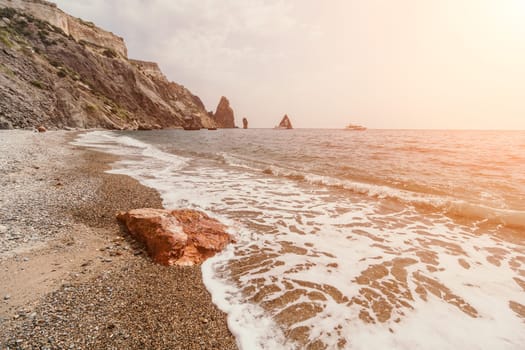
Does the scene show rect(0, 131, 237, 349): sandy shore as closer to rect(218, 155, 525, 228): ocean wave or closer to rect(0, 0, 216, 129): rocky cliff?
rect(218, 155, 525, 228): ocean wave

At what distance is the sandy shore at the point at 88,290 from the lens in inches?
125

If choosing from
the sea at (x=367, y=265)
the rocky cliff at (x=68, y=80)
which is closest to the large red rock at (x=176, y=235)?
the sea at (x=367, y=265)

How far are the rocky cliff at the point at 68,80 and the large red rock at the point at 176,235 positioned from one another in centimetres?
4035

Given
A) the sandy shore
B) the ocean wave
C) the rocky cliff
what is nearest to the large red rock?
the sandy shore

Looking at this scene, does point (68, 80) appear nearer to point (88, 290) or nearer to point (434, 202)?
point (88, 290)

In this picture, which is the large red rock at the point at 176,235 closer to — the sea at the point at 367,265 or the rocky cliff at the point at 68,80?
the sea at the point at 367,265

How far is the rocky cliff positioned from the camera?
37719 mm

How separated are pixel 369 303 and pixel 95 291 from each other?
515 centimetres

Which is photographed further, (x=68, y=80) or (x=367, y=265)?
(x=68, y=80)

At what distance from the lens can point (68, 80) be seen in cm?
5469

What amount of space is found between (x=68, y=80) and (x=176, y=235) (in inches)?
2811

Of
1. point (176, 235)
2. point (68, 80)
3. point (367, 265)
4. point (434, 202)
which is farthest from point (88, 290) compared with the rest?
point (68, 80)

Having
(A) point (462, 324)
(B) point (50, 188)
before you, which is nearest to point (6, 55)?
(B) point (50, 188)

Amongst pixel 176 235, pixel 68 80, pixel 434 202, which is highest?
pixel 68 80
